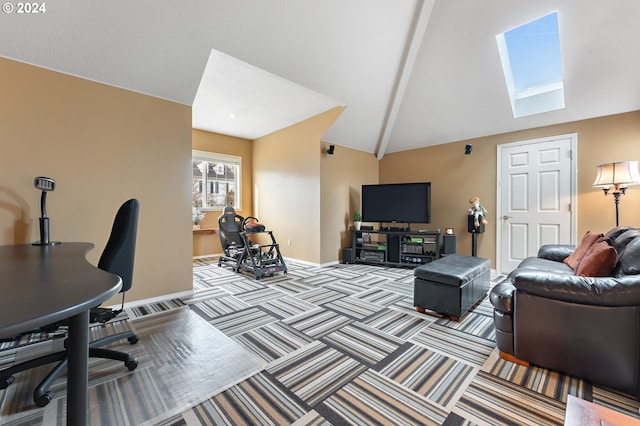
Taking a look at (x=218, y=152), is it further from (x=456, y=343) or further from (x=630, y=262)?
(x=630, y=262)

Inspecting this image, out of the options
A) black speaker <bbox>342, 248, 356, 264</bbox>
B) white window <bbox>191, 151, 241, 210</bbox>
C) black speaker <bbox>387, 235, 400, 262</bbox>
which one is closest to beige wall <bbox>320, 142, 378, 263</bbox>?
black speaker <bbox>342, 248, 356, 264</bbox>

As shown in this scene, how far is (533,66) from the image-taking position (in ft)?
12.8

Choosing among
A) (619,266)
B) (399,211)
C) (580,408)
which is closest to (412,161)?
(399,211)

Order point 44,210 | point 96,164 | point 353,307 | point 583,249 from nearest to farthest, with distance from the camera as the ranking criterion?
point 44,210 < point 583,249 < point 96,164 < point 353,307

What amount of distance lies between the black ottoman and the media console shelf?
1.80 meters

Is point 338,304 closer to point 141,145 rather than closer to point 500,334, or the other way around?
point 500,334

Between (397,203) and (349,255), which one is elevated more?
(397,203)

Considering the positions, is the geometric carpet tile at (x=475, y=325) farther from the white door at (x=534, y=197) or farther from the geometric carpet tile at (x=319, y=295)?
the white door at (x=534, y=197)

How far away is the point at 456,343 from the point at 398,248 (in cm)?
288

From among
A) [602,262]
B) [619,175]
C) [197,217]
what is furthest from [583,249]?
[197,217]

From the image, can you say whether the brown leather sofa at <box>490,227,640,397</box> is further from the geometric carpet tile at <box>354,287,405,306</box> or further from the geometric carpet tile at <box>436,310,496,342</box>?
the geometric carpet tile at <box>354,287,405,306</box>

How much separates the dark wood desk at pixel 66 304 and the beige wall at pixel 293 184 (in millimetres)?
4087

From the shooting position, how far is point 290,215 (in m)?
5.58

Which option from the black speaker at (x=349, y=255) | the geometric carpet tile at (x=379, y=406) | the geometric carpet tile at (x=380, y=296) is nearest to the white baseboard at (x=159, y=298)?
the geometric carpet tile at (x=380, y=296)
